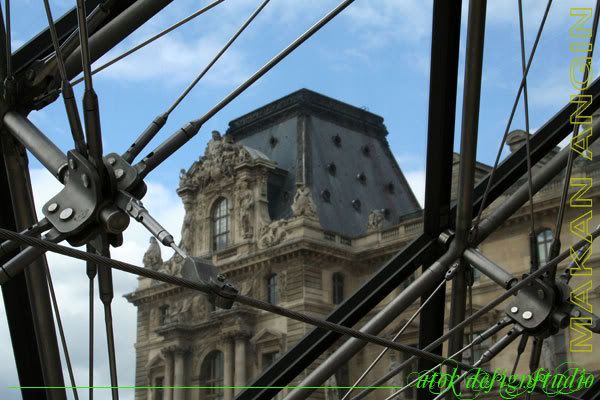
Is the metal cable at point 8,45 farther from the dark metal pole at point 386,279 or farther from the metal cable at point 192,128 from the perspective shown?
the dark metal pole at point 386,279

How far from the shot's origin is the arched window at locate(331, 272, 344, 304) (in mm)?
41031

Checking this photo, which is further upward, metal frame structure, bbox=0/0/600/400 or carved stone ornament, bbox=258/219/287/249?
carved stone ornament, bbox=258/219/287/249

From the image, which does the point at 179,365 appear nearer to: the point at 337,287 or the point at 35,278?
the point at 337,287

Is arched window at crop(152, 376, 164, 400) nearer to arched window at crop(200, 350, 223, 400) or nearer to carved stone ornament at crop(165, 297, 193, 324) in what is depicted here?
arched window at crop(200, 350, 223, 400)

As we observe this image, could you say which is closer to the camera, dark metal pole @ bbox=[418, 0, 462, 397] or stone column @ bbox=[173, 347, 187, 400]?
dark metal pole @ bbox=[418, 0, 462, 397]

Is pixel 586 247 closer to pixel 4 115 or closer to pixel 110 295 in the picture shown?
pixel 110 295

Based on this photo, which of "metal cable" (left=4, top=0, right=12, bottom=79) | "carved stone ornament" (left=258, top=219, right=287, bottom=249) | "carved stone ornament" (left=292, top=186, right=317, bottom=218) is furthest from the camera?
"carved stone ornament" (left=292, top=186, right=317, bottom=218)

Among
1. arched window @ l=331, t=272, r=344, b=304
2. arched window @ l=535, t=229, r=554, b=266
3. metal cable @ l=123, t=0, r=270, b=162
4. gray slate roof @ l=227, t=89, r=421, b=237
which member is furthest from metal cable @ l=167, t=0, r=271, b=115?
gray slate roof @ l=227, t=89, r=421, b=237

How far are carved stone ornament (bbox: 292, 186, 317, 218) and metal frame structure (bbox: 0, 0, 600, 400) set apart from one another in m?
35.1

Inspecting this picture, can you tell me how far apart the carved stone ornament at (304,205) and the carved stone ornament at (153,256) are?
6.90m

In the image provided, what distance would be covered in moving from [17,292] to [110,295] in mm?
1025

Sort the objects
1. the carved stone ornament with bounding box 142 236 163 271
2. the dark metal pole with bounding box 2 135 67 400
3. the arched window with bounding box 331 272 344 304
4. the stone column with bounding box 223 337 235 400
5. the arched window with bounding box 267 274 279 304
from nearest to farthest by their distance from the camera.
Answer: the dark metal pole with bounding box 2 135 67 400 → the arched window with bounding box 331 272 344 304 → the stone column with bounding box 223 337 235 400 → the arched window with bounding box 267 274 279 304 → the carved stone ornament with bounding box 142 236 163 271

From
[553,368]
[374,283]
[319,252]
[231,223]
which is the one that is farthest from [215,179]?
[374,283]

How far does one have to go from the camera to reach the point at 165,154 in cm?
458
